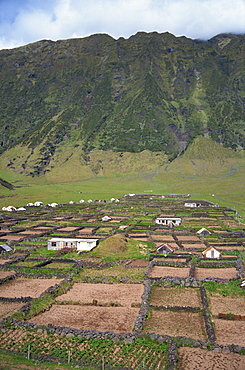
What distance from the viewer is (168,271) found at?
37.8 m

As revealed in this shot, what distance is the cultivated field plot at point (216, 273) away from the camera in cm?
3572

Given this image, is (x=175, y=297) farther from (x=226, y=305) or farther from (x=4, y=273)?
(x=4, y=273)

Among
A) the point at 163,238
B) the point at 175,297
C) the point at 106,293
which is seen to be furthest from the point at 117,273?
the point at 163,238

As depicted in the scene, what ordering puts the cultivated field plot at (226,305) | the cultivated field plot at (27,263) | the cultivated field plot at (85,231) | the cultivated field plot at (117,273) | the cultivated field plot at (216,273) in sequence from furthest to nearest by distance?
the cultivated field plot at (85,231) → the cultivated field plot at (27,263) → the cultivated field plot at (216,273) → the cultivated field plot at (117,273) → the cultivated field plot at (226,305)

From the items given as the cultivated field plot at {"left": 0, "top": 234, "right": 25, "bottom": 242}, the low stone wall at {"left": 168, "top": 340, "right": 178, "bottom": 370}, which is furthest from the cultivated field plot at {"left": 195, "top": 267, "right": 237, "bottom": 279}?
the cultivated field plot at {"left": 0, "top": 234, "right": 25, "bottom": 242}

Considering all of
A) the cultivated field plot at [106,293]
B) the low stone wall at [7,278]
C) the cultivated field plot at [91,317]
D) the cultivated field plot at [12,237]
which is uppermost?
the cultivated field plot at [91,317]

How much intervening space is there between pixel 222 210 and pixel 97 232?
41235 millimetres

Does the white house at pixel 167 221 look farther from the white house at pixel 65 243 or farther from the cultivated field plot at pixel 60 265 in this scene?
the cultivated field plot at pixel 60 265

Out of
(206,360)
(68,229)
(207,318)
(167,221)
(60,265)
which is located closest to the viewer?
(206,360)

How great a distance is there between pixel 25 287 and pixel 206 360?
18.7 meters

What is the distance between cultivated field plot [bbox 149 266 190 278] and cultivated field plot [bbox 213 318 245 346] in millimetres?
11593

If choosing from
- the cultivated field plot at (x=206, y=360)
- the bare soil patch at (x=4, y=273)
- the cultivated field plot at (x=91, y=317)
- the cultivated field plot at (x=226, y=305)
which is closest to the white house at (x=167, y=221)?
the bare soil patch at (x=4, y=273)

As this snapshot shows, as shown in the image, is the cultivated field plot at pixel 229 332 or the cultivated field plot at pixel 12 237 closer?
the cultivated field plot at pixel 229 332

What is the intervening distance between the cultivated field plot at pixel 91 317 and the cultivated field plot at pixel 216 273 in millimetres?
12100
